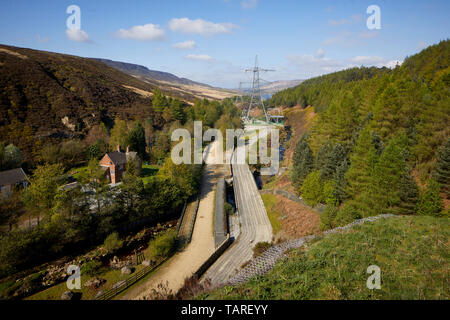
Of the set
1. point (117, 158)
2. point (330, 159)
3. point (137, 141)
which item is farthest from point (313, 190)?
point (137, 141)

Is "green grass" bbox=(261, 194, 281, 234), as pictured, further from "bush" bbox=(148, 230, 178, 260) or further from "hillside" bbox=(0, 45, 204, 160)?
"hillside" bbox=(0, 45, 204, 160)

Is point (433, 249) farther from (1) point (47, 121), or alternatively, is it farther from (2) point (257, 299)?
(1) point (47, 121)

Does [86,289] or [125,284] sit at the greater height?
[125,284]

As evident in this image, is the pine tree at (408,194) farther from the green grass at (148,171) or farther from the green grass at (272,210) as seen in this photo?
the green grass at (148,171)

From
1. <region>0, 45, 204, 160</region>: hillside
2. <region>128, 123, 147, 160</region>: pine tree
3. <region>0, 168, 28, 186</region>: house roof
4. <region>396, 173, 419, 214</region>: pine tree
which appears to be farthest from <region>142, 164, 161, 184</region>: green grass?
<region>396, 173, 419, 214</region>: pine tree

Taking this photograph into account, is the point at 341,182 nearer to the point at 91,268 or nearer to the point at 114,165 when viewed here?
the point at 91,268
